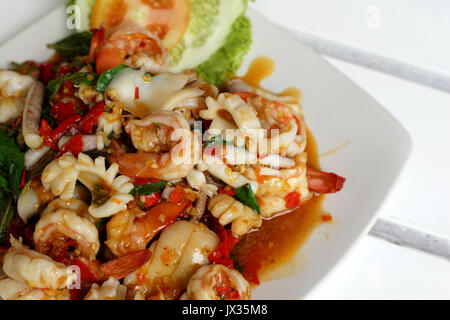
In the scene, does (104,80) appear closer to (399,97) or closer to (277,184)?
(277,184)

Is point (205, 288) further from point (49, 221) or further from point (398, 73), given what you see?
point (398, 73)

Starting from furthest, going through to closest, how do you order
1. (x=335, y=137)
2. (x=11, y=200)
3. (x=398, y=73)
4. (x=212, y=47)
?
1. (x=398, y=73)
2. (x=212, y=47)
3. (x=335, y=137)
4. (x=11, y=200)

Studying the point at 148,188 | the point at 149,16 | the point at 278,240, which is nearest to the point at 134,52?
the point at 149,16

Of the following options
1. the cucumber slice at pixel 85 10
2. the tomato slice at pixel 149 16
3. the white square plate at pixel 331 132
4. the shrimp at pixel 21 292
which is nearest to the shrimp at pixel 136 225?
the shrimp at pixel 21 292

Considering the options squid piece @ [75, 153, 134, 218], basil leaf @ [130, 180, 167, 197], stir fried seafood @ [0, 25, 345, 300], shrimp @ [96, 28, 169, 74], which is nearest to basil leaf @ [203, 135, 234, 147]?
stir fried seafood @ [0, 25, 345, 300]

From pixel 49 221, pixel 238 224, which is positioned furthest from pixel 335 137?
pixel 49 221

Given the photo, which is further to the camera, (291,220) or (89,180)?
(291,220)

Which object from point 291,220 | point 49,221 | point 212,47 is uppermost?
point 212,47
